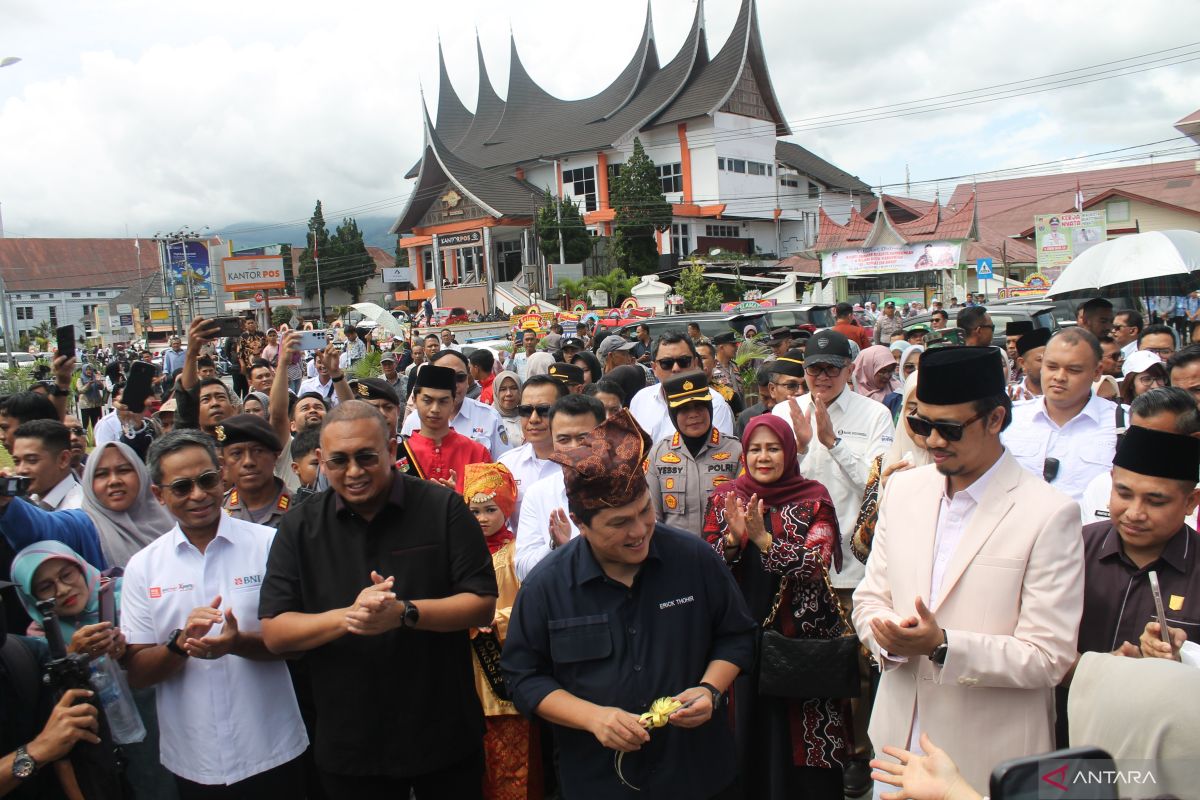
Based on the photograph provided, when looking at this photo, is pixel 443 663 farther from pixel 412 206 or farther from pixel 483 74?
pixel 483 74

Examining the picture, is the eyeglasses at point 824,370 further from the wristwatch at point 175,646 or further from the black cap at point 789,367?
the wristwatch at point 175,646

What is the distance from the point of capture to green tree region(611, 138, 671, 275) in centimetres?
4597

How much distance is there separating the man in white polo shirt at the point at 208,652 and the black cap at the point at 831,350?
Answer: 319 cm

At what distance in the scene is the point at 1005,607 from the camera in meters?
2.44

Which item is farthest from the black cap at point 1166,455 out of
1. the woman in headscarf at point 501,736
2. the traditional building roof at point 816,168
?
the traditional building roof at point 816,168

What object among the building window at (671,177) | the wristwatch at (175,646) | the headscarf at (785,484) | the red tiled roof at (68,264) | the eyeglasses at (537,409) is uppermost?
the red tiled roof at (68,264)

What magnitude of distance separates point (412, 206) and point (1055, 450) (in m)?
52.7

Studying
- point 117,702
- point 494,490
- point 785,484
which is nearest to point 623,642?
point 785,484

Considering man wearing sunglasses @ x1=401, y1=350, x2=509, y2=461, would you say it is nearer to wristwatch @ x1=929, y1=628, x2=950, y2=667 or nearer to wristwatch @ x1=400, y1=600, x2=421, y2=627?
wristwatch @ x1=400, y1=600, x2=421, y2=627

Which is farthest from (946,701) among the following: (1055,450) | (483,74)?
(483,74)

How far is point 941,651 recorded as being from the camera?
7.79ft

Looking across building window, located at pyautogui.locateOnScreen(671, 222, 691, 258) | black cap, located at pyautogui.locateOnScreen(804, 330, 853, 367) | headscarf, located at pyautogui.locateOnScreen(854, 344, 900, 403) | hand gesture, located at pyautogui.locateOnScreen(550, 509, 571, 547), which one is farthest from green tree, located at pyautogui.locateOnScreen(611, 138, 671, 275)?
hand gesture, located at pyautogui.locateOnScreen(550, 509, 571, 547)

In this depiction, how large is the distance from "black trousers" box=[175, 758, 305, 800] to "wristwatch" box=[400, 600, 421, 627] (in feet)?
3.01

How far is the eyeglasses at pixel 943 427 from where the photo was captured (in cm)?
253
